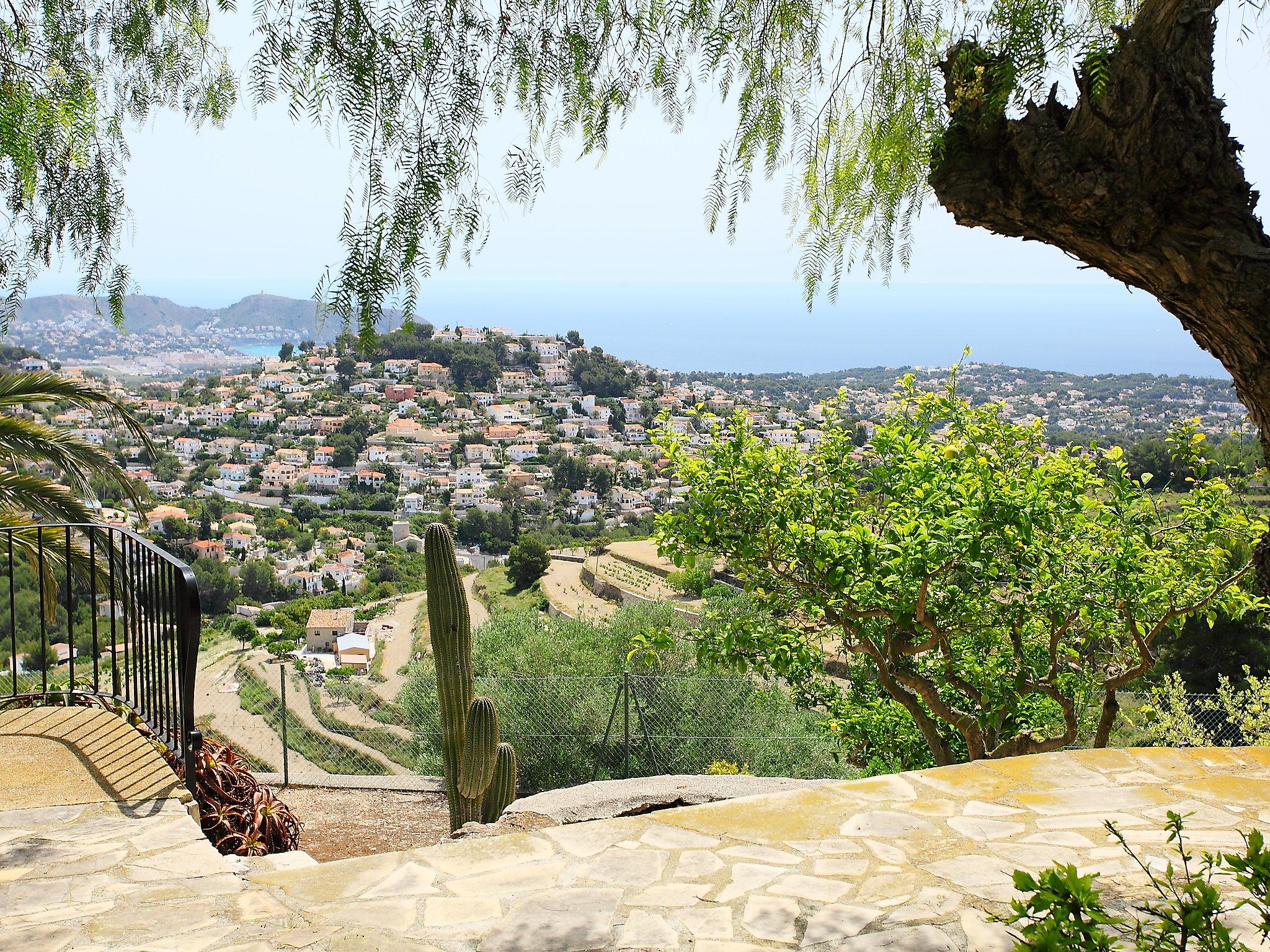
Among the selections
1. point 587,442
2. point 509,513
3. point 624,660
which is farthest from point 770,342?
point 624,660

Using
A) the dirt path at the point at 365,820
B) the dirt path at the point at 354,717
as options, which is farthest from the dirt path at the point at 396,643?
the dirt path at the point at 365,820

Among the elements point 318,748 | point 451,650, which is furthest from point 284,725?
point 318,748

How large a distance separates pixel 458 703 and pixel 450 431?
147 feet

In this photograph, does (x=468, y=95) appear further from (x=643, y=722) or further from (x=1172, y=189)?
(x=643, y=722)

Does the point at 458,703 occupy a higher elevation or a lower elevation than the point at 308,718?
higher

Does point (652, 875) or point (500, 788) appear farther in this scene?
point (500, 788)

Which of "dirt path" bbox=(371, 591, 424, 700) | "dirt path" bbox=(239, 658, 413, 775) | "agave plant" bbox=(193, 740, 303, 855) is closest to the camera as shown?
"agave plant" bbox=(193, 740, 303, 855)

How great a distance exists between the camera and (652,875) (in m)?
2.38

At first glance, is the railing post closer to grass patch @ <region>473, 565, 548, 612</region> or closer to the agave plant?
the agave plant

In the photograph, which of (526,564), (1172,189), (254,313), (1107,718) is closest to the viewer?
(1172,189)

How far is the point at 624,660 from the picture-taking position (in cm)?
1184

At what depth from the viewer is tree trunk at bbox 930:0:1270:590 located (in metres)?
1.83

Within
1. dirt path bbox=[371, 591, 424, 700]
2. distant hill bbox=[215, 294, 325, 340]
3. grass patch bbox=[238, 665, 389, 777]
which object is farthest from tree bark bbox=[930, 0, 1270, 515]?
distant hill bbox=[215, 294, 325, 340]

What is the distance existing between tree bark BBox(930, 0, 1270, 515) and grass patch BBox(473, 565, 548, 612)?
68.2 feet
